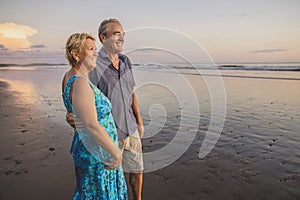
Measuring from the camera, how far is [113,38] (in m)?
2.83

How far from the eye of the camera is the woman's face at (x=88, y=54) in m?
2.03

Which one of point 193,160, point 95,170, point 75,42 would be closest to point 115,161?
point 95,170

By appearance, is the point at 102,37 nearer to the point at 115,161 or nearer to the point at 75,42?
the point at 75,42

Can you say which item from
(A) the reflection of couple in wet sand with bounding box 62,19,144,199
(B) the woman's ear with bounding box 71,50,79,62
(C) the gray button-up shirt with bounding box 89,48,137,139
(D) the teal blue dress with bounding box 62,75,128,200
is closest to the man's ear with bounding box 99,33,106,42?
(A) the reflection of couple in wet sand with bounding box 62,19,144,199

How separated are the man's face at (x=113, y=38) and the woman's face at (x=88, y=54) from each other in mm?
760

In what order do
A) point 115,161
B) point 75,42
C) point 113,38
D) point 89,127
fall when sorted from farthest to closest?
point 113,38 < point 115,161 < point 75,42 < point 89,127

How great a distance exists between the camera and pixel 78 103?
1.84m

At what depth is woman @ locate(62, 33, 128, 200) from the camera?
187cm

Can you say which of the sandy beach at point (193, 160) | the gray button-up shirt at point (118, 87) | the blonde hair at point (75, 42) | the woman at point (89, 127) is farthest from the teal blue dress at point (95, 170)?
the sandy beach at point (193, 160)

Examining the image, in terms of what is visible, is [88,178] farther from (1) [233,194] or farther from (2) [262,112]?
(2) [262,112]

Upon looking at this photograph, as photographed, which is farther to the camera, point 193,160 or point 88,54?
point 193,160

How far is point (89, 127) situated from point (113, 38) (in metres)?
1.43

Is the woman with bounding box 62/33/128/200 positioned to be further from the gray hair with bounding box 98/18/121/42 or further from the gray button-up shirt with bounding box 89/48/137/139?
the gray hair with bounding box 98/18/121/42

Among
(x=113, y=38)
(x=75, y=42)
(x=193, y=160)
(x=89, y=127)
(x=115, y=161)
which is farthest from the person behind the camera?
(x=193, y=160)
